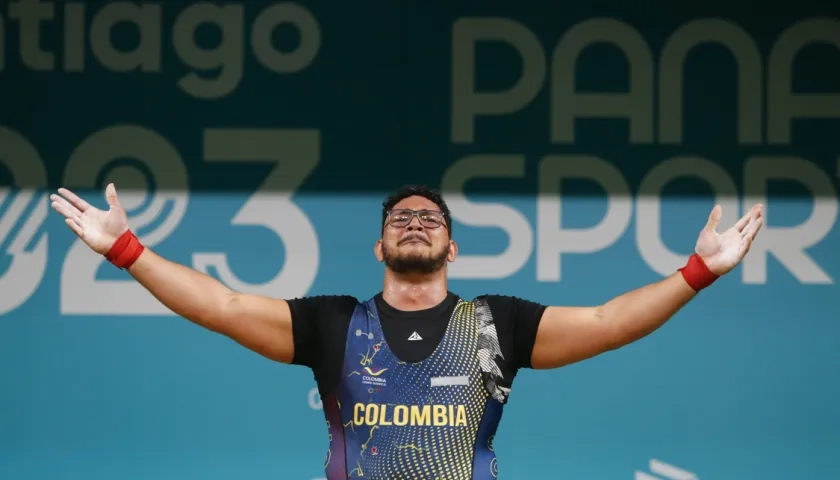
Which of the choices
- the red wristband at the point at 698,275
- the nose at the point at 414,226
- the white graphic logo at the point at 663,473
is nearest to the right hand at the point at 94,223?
the nose at the point at 414,226

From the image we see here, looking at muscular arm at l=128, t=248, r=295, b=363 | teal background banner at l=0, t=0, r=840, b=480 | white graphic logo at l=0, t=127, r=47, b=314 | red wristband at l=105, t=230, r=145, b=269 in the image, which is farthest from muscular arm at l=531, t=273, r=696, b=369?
white graphic logo at l=0, t=127, r=47, b=314

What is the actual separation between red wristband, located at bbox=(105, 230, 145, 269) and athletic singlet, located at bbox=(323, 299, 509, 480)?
0.66 meters

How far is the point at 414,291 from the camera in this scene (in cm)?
322

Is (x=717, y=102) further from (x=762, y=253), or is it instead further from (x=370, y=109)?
(x=370, y=109)

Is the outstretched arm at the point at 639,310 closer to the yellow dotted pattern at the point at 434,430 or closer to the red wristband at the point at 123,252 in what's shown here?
the yellow dotted pattern at the point at 434,430

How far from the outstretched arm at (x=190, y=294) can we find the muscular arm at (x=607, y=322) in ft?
2.50

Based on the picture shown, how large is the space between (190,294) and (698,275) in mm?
1422

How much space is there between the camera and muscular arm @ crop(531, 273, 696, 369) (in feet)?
9.69

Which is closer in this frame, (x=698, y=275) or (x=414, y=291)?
(x=698, y=275)

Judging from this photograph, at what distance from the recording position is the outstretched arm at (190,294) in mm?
2949

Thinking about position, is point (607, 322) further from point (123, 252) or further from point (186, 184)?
point (186, 184)

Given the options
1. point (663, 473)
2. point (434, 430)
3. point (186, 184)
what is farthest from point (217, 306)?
point (663, 473)

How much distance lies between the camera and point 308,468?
4.61 metres

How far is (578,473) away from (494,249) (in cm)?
104
